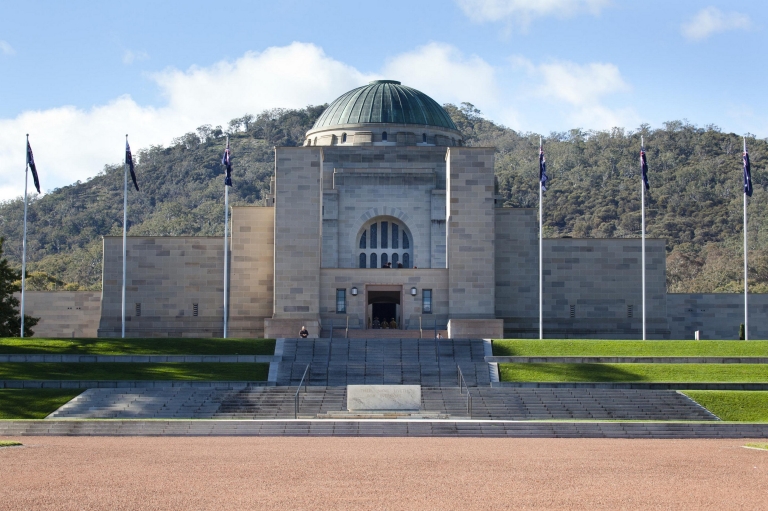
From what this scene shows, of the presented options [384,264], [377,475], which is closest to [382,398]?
[377,475]

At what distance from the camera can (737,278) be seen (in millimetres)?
80125

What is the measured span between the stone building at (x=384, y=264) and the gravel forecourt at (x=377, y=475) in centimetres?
1938

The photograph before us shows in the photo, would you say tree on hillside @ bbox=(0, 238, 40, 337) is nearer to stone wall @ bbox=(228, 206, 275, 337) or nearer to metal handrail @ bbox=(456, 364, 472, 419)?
stone wall @ bbox=(228, 206, 275, 337)

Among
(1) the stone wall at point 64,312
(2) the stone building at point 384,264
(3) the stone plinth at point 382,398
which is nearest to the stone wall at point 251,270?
(2) the stone building at point 384,264

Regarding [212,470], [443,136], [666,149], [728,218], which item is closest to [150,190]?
[666,149]

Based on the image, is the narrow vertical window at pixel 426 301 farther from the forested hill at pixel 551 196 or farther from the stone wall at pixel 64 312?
the forested hill at pixel 551 196

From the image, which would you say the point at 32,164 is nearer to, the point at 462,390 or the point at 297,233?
the point at 297,233

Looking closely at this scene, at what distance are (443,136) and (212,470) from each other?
119ft

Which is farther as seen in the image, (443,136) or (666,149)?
(666,149)

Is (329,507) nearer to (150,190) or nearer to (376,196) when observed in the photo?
(376,196)

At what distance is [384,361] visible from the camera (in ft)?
125

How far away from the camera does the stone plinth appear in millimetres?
31516

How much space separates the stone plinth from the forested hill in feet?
149

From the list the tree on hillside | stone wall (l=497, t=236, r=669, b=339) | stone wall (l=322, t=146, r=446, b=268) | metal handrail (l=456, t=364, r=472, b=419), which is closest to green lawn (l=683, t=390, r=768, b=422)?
metal handrail (l=456, t=364, r=472, b=419)
